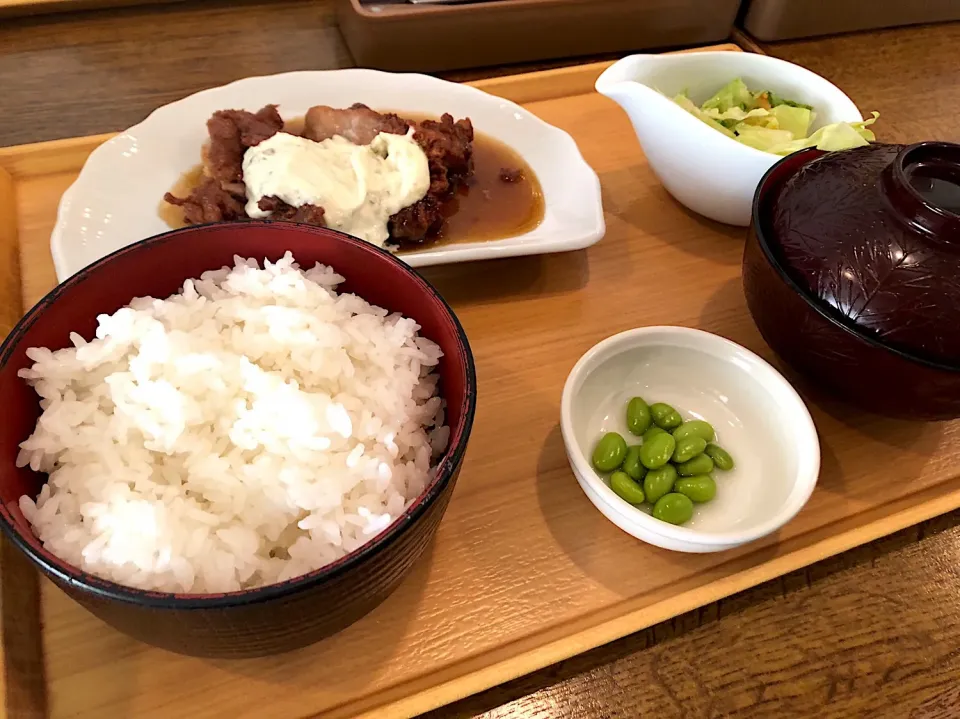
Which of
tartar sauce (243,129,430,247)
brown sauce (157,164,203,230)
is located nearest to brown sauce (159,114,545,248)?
brown sauce (157,164,203,230)

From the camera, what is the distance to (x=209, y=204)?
1.83 m

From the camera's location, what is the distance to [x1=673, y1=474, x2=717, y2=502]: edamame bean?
1354 millimetres

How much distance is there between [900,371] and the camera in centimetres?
131

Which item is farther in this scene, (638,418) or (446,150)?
(446,150)

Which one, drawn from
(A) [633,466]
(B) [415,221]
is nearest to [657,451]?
(A) [633,466]

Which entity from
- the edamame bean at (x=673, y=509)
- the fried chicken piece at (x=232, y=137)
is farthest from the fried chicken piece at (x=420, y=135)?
the edamame bean at (x=673, y=509)

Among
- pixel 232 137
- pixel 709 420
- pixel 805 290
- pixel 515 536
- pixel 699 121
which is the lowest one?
pixel 515 536

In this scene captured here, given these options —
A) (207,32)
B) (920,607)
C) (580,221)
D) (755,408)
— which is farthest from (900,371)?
(207,32)

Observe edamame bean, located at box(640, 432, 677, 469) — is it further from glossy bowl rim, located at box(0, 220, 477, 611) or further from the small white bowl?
glossy bowl rim, located at box(0, 220, 477, 611)

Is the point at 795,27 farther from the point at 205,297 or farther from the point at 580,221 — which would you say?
the point at 205,297

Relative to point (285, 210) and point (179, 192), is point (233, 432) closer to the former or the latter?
point (285, 210)

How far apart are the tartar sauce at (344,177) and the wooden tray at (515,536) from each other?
25 centimetres

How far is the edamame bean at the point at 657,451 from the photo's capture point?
136 cm

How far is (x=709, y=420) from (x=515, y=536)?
50cm
